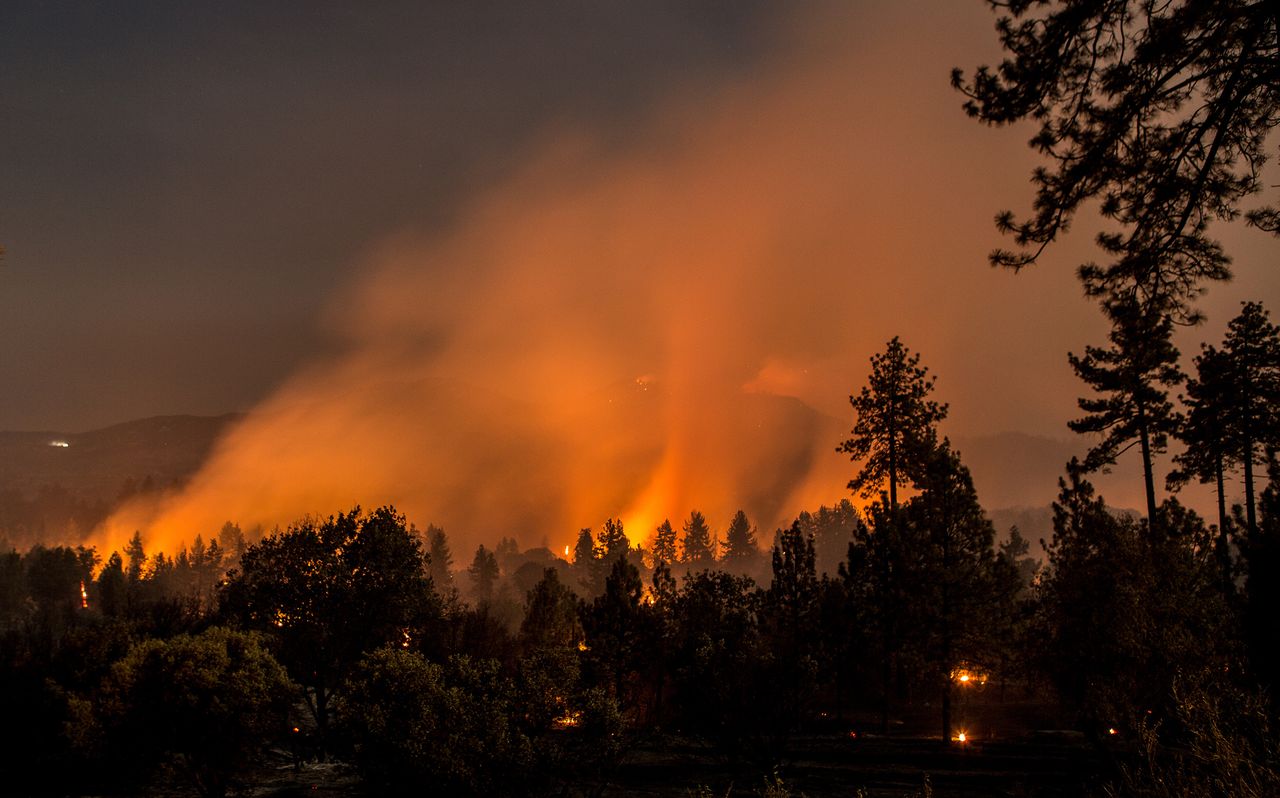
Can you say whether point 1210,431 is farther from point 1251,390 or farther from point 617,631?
point 617,631

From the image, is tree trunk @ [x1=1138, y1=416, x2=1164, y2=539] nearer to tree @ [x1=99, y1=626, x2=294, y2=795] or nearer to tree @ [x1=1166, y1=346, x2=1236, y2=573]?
tree @ [x1=1166, y1=346, x2=1236, y2=573]

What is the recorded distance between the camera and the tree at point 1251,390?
36.5 m

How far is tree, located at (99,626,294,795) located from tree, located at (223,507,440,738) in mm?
9447

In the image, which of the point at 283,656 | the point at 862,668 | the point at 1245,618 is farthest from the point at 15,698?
the point at 1245,618

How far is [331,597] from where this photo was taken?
37.6 m

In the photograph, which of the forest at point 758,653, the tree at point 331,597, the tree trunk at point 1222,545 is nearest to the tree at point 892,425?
the forest at point 758,653

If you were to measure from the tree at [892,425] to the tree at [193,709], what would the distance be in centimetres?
3608

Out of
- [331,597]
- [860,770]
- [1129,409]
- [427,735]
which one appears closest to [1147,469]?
[1129,409]

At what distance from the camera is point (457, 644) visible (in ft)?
185

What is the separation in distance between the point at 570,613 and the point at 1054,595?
44.1 metres

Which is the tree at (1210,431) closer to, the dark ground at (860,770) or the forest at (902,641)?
the forest at (902,641)

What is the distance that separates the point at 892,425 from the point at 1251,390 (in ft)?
62.4

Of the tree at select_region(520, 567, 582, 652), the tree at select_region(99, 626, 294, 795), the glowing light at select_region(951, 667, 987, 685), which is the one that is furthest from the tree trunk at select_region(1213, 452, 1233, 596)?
the tree at select_region(520, 567, 582, 652)

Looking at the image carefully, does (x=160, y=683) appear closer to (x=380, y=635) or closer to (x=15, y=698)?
(x=380, y=635)
